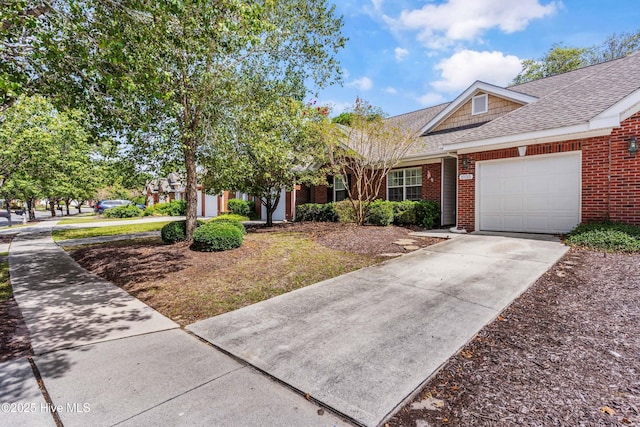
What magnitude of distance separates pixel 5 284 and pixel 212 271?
3.88 metres

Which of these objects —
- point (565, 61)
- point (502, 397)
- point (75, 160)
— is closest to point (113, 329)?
point (502, 397)

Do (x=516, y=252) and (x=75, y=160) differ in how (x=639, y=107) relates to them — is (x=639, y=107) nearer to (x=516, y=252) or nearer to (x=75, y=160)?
(x=516, y=252)

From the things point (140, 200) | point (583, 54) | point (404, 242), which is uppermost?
point (583, 54)

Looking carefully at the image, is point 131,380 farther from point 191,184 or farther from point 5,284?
point 191,184

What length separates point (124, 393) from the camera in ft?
8.76

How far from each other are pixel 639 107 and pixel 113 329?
11428 mm

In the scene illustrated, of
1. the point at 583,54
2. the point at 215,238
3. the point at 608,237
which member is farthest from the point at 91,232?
the point at 583,54

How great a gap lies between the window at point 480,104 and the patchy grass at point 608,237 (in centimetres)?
703

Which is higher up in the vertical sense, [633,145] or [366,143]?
[366,143]

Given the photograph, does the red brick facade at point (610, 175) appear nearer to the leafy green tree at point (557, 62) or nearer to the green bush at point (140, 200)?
the leafy green tree at point (557, 62)

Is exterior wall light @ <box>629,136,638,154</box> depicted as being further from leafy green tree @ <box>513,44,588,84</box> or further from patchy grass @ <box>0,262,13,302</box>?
leafy green tree @ <box>513,44,588,84</box>

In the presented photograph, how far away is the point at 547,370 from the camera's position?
2842 mm

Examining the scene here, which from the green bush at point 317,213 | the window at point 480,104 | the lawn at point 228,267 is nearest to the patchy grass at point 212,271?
the lawn at point 228,267

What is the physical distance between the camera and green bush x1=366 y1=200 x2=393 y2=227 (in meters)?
11.9
